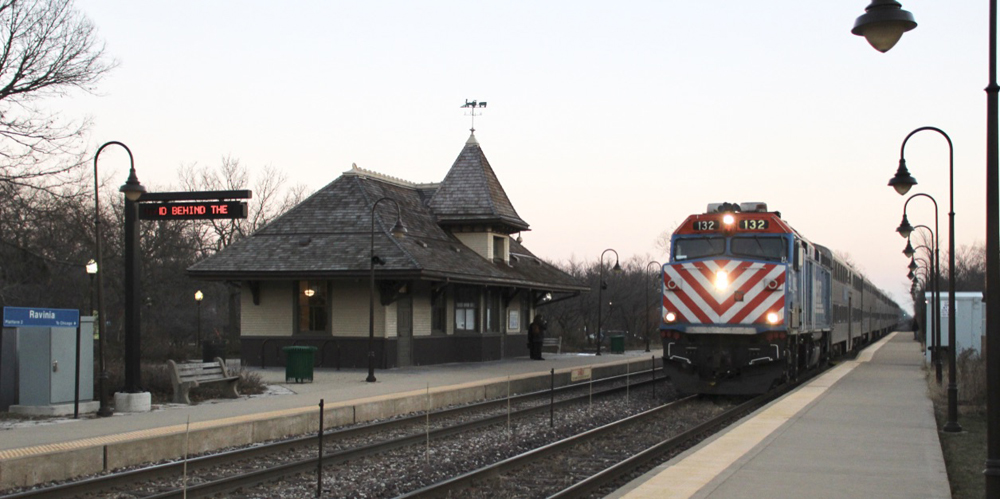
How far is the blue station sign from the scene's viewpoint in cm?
1532

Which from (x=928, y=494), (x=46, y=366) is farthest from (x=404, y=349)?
(x=928, y=494)

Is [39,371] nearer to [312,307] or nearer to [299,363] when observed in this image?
[299,363]

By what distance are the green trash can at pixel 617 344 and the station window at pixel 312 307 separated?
691 inches

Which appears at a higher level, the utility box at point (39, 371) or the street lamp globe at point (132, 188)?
the street lamp globe at point (132, 188)

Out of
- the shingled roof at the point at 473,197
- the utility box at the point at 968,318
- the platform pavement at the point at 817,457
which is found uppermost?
the shingled roof at the point at 473,197

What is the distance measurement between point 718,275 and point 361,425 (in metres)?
8.11

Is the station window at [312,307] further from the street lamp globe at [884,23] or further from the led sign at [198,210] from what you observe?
the street lamp globe at [884,23]

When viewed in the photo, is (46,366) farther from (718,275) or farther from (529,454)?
(718,275)

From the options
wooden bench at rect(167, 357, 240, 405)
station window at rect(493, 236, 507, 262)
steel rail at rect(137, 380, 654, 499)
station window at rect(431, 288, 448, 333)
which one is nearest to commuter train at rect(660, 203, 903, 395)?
steel rail at rect(137, 380, 654, 499)

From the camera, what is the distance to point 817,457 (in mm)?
11570

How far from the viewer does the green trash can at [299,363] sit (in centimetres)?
2288

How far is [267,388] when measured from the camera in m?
21.5

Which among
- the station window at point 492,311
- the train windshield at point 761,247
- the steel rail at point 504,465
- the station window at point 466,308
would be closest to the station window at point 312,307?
the station window at point 466,308

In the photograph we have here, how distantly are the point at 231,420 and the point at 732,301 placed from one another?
10.4 metres
